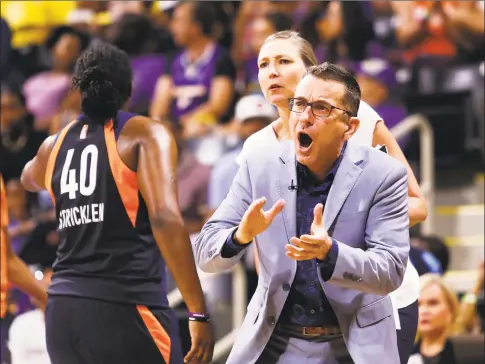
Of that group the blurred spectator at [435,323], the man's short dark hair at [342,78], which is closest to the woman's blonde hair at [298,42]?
the man's short dark hair at [342,78]

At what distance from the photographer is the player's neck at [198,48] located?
861 centimetres

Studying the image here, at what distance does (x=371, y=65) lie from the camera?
25.9 feet

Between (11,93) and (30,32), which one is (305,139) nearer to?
(11,93)

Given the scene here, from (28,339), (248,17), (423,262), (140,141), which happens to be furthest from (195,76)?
(140,141)

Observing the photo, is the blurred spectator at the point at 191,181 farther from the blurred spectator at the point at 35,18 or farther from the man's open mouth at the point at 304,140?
the man's open mouth at the point at 304,140

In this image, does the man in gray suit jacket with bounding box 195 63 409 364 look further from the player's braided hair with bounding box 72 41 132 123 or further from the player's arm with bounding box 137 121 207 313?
the player's braided hair with bounding box 72 41 132 123

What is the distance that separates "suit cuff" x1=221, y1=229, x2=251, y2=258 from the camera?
3.09m

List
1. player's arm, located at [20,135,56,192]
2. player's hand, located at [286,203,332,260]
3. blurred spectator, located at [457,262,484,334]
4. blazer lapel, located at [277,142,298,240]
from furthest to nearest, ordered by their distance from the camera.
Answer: blurred spectator, located at [457,262,484,334], player's arm, located at [20,135,56,192], blazer lapel, located at [277,142,298,240], player's hand, located at [286,203,332,260]

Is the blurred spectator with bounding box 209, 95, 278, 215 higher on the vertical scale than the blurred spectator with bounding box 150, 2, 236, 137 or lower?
lower

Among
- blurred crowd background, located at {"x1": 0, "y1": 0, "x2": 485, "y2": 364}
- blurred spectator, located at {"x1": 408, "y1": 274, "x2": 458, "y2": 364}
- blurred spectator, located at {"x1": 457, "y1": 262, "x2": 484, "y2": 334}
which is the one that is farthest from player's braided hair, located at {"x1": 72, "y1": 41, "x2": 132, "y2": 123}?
blurred spectator, located at {"x1": 457, "y1": 262, "x2": 484, "y2": 334}

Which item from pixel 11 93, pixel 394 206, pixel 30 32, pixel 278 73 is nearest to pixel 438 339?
pixel 278 73

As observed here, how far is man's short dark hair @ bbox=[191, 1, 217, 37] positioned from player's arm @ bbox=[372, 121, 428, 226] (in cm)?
490

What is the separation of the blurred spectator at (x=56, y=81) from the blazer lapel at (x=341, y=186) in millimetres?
6338

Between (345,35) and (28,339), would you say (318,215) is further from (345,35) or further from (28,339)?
(345,35)
